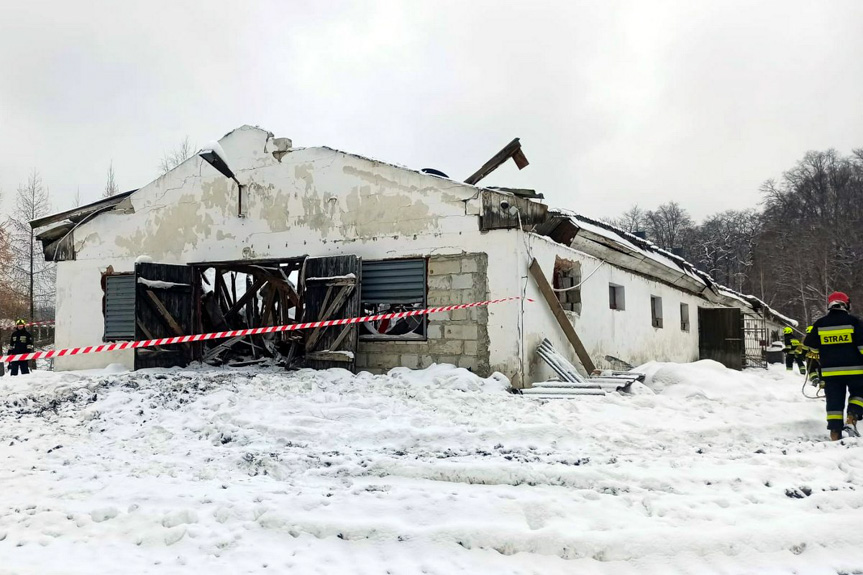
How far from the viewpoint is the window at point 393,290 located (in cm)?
1043

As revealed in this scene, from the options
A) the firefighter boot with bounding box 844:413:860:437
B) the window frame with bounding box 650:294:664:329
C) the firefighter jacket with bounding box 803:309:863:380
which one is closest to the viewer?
the firefighter boot with bounding box 844:413:860:437

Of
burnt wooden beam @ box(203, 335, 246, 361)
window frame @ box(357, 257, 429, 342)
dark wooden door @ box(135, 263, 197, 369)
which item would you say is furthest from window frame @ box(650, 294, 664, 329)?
dark wooden door @ box(135, 263, 197, 369)

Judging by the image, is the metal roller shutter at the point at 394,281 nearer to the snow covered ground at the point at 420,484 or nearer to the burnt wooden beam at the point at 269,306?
the snow covered ground at the point at 420,484

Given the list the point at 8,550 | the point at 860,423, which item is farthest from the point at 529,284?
the point at 8,550

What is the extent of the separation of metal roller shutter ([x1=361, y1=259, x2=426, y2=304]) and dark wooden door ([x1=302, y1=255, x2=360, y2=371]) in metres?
0.38

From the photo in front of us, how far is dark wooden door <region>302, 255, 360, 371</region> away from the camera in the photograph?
33.9 feet

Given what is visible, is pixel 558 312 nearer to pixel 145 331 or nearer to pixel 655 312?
pixel 655 312

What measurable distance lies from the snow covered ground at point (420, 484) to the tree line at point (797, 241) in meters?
29.3

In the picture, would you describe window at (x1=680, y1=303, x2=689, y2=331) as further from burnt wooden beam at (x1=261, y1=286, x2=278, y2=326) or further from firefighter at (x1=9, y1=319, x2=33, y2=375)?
firefighter at (x1=9, y1=319, x2=33, y2=375)

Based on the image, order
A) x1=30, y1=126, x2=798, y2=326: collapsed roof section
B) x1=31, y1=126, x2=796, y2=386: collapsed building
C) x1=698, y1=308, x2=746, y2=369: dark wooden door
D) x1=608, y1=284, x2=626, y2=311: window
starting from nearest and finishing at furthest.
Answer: x1=30, y1=126, x2=798, y2=326: collapsed roof section → x1=31, y1=126, x2=796, y2=386: collapsed building → x1=608, y1=284, x2=626, y2=311: window → x1=698, y1=308, x2=746, y2=369: dark wooden door

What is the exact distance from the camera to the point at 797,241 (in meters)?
38.7

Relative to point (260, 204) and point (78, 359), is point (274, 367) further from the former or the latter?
point (78, 359)

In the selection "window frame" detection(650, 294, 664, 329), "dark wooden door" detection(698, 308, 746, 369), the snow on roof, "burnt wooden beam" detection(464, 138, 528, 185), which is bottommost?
"dark wooden door" detection(698, 308, 746, 369)

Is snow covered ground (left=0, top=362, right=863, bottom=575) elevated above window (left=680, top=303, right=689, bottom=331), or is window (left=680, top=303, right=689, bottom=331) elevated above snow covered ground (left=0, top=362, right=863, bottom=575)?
window (left=680, top=303, right=689, bottom=331)
